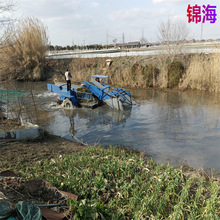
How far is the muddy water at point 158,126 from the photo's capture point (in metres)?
6.63

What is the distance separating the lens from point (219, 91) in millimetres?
14664

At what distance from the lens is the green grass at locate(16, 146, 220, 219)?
2879mm

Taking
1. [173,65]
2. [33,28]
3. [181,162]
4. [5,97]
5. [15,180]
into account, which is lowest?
[181,162]

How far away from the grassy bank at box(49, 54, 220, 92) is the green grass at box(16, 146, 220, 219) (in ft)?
38.3

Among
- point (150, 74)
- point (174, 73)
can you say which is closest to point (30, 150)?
point (174, 73)

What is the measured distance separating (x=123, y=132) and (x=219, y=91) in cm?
994

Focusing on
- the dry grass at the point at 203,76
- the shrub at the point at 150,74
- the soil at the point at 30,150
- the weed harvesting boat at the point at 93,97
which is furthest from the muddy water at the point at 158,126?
the shrub at the point at 150,74

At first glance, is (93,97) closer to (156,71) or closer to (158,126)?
(158,126)

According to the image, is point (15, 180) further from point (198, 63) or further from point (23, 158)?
point (198, 63)

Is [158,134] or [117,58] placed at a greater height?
[117,58]

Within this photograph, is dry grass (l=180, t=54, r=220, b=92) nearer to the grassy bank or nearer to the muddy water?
the grassy bank

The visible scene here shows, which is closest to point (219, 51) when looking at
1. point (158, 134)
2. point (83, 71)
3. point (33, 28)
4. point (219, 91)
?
point (219, 91)

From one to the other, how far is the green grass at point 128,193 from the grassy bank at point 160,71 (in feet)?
38.3

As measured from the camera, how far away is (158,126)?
9.03 metres
